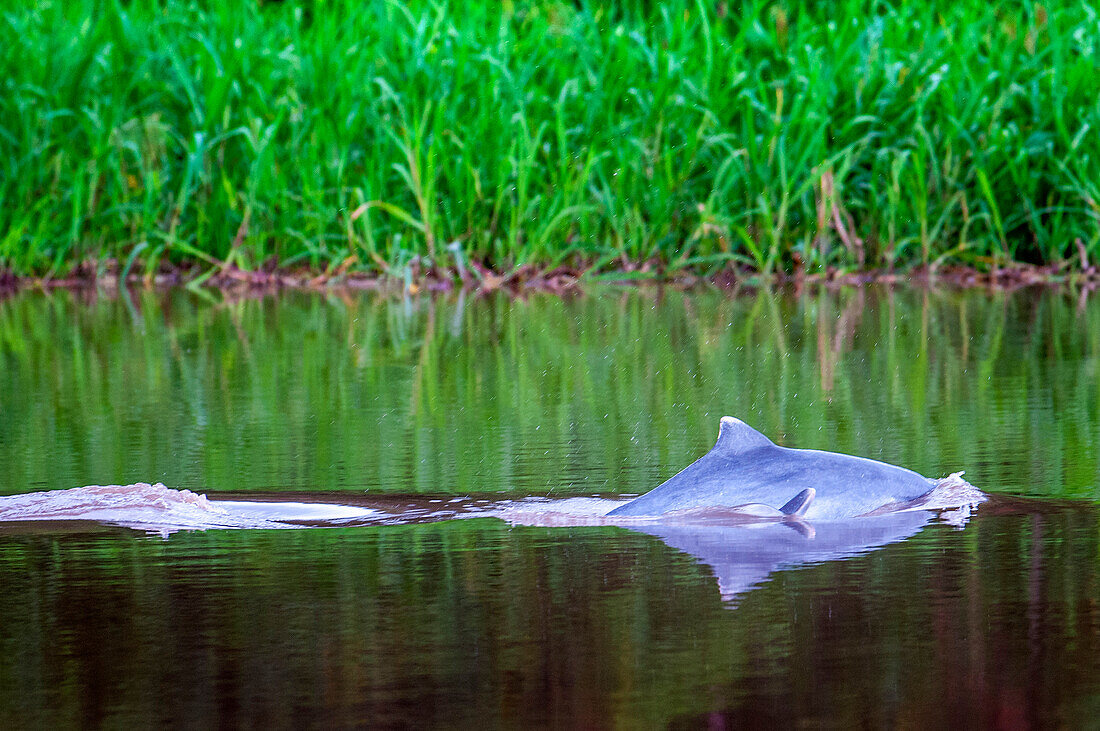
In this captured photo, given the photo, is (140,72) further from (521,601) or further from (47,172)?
(521,601)

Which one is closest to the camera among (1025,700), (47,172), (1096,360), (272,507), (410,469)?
(1025,700)

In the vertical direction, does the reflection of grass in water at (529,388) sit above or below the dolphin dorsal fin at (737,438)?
above

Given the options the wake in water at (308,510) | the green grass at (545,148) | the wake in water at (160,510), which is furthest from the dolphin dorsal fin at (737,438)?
the green grass at (545,148)

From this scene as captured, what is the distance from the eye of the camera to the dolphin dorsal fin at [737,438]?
4.18 metres

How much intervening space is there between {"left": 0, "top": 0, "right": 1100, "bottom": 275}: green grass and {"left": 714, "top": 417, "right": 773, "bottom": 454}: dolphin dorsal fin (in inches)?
232

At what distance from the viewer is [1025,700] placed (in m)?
2.54

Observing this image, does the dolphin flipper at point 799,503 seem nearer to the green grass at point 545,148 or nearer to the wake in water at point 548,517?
the wake in water at point 548,517

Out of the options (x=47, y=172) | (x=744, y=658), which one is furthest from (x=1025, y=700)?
(x=47, y=172)

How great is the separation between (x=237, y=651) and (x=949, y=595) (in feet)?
3.90

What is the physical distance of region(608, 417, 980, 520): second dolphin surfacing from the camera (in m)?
4.05

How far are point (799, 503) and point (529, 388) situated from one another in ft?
8.44

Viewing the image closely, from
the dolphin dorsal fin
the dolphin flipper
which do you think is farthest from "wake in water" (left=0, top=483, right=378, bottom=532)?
the dolphin flipper

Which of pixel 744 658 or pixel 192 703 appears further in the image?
pixel 744 658

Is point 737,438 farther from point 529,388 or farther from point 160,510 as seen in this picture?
point 529,388
